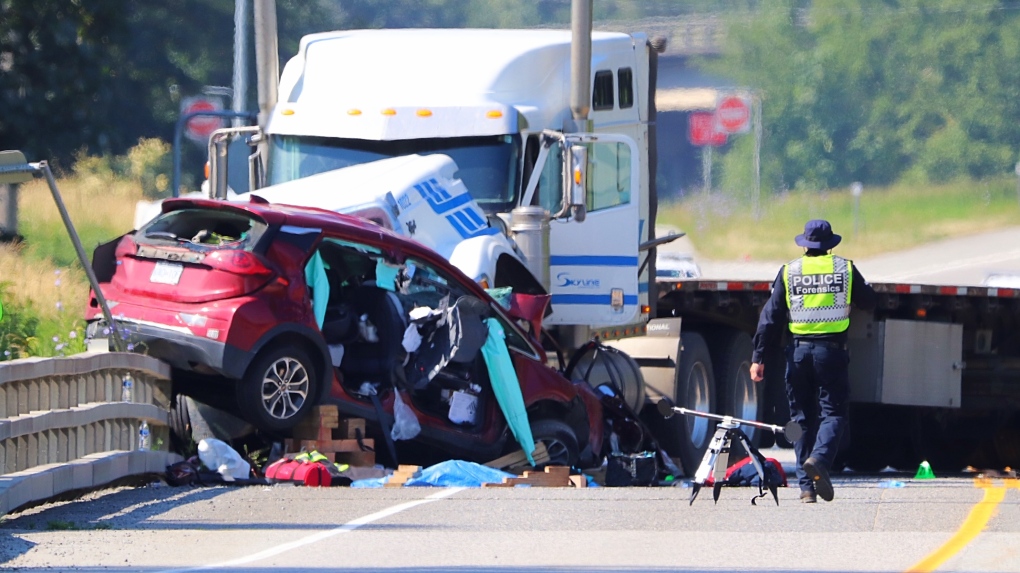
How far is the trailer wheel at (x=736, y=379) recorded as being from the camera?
17656 millimetres

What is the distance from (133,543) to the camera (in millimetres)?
8680

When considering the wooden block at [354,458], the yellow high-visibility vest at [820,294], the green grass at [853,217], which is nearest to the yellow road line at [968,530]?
the yellow high-visibility vest at [820,294]

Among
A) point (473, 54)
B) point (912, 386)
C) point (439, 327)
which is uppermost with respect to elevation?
point (473, 54)

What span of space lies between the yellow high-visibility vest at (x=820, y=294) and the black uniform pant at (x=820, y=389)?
12 centimetres

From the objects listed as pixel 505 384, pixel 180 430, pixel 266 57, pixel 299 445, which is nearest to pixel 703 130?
pixel 266 57

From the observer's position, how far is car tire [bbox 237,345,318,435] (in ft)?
37.4

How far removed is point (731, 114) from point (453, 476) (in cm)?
3006

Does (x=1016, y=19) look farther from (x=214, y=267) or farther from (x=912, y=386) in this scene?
(x=214, y=267)

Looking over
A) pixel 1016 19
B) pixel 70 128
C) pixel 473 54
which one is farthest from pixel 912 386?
pixel 1016 19

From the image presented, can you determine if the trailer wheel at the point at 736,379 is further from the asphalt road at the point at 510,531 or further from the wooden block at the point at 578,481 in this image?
the asphalt road at the point at 510,531

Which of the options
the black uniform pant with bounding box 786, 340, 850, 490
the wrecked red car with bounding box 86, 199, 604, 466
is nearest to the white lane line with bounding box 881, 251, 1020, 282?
the wrecked red car with bounding box 86, 199, 604, 466

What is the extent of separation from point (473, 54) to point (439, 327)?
3.73m

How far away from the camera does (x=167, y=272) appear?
11836mm

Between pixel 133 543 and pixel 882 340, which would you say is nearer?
pixel 133 543
